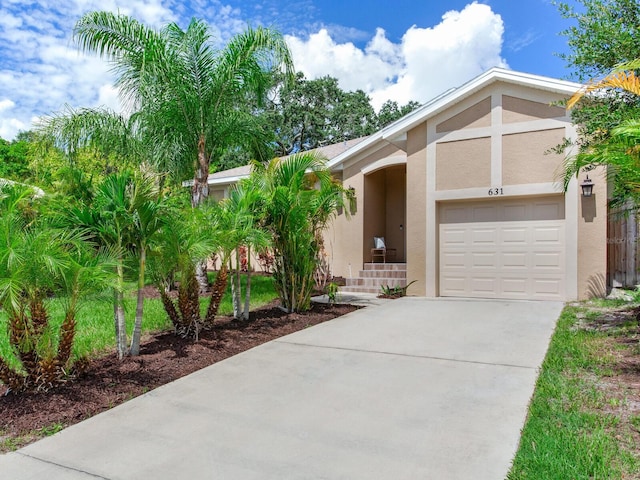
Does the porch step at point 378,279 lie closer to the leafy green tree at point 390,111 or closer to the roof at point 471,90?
the roof at point 471,90

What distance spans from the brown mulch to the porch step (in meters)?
4.28

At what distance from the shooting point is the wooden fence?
30.3 feet

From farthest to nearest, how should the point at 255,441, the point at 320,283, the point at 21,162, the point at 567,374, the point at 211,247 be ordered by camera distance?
the point at 21,162 < the point at 320,283 < the point at 211,247 < the point at 567,374 < the point at 255,441

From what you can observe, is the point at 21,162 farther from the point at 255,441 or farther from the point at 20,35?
the point at 255,441

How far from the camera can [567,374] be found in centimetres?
455

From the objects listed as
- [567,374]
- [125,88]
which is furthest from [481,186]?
[125,88]

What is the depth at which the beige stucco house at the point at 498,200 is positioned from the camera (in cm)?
914

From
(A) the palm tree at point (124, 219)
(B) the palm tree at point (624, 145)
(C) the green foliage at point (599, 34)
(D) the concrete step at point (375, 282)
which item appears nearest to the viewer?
(B) the palm tree at point (624, 145)

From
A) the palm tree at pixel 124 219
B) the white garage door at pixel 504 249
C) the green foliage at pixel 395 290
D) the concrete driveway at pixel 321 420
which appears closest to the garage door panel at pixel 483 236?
the white garage door at pixel 504 249

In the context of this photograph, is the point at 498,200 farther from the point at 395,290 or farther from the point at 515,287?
the point at 395,290

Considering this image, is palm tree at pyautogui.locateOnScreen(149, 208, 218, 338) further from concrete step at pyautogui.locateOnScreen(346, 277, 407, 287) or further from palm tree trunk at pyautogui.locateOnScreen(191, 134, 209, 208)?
concrete step at pyautogui.locateOnScreen(346, 277, 407, 287)

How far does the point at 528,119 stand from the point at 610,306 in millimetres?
4168

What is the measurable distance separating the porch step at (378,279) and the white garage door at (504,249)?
1.27m

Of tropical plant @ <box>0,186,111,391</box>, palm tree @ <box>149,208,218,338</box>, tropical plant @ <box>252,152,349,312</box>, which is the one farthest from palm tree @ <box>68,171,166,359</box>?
tropical plant @ <box>252,152,349,312</box>
